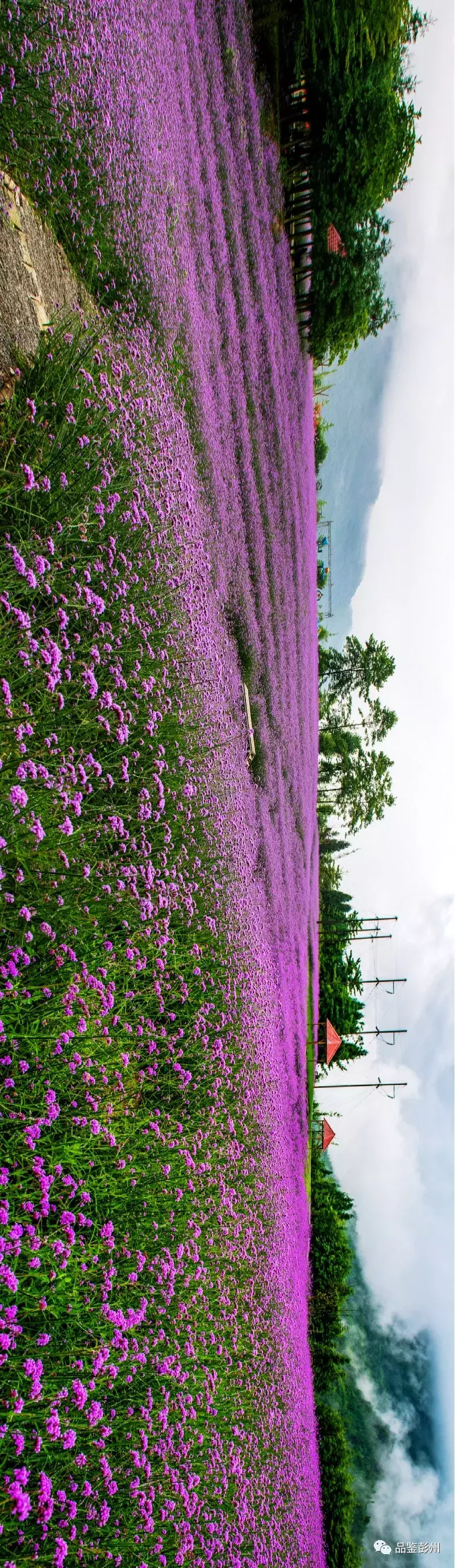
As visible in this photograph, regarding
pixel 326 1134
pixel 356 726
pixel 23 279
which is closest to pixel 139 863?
pixel 23 279

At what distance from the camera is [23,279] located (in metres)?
3.06

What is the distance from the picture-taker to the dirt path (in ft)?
9.47

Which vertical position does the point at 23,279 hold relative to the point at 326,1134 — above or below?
above

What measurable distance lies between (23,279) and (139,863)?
2.54m

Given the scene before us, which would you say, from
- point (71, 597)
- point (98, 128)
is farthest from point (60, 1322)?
point (98, 128)

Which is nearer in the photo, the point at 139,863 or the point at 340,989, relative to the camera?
the point at 139,863

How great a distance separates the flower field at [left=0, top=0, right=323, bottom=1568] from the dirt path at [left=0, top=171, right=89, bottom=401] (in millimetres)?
106

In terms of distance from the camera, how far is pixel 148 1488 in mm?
2701

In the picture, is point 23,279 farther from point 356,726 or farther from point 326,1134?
point 356,726

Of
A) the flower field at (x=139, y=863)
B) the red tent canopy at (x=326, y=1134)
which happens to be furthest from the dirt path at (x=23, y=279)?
the red tent canopy at (x=326, y=1134)

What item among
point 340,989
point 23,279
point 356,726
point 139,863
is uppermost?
point 356,726

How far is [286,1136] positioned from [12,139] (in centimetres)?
896

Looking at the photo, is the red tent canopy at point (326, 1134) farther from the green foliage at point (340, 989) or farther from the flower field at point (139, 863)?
the flower field at point (139, 863)

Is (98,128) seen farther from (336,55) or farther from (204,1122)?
(336,55)
